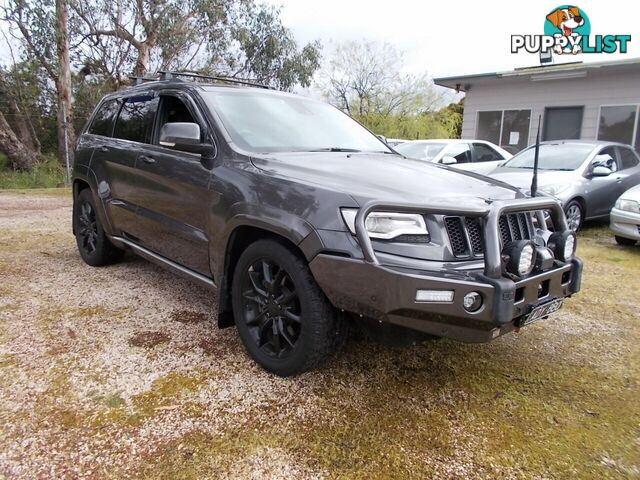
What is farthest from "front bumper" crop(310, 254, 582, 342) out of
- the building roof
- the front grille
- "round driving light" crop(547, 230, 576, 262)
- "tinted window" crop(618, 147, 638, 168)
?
the building roof

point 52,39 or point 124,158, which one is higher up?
point 52,39

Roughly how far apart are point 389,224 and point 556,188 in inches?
220

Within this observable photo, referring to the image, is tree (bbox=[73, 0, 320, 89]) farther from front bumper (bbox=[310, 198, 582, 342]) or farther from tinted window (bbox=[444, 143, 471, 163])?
front bumper (bbox=[310, 198, 582, 342])

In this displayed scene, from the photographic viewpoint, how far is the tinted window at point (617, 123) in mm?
11797

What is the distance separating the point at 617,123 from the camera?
39.4ft

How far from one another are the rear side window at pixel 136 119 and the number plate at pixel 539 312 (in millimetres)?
3053

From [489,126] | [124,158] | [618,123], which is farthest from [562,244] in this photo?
[489,126]

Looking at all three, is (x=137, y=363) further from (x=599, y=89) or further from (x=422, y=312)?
(x=599, y=89)

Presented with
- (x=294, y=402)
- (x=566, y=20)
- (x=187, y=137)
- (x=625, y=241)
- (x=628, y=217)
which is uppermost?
(x=566, y=20)

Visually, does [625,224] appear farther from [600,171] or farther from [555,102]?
[555,102]

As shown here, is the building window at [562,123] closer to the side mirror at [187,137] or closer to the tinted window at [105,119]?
the tinted window at [105,119]

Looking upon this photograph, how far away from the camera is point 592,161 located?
7.41 meters

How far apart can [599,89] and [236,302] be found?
12.6 meters

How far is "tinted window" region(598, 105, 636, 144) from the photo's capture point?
1180 cm
